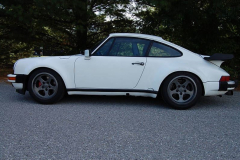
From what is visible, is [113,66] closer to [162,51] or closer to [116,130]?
[162,51]

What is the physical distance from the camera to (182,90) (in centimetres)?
501

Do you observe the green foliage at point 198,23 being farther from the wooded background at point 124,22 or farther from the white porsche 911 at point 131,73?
the white porsche 911 at point 131,73

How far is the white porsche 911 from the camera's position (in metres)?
4.95

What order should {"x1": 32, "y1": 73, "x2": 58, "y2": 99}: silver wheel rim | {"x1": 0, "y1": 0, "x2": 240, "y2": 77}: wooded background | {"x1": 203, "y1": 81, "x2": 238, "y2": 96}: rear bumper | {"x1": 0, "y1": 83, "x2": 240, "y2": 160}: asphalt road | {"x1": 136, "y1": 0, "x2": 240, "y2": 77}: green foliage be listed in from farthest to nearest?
{"x1": 0, "y1": 0, "x2": 240, "y2": 77}: wooded background → {"x1": 136, "y1": 0, "x2": 240, "y2": 77}: green foliage → {"x1": 32, "y1": 73, "x2": 58, "y2": 99}: silver wheel rim → {"x1": 203, "y1": 81, "x2": 238, "y2": 96}: rear bumper → {"x1": 0, "y1": 83, "x2": 240, "y2": 160}: asphalt road

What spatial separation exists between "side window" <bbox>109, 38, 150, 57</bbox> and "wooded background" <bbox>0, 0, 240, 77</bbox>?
2180 millimetres

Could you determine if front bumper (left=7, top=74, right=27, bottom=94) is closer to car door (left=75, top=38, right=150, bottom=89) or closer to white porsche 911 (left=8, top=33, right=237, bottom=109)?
white porsche 911 (left=8, top=33, right=237, bottom=109)

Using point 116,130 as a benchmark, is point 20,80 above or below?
above

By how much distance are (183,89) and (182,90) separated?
0.03m

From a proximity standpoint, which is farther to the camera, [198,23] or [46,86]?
[198,23]

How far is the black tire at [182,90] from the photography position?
4.93 metres

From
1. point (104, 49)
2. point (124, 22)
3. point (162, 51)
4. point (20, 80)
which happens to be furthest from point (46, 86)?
point (124, 22)

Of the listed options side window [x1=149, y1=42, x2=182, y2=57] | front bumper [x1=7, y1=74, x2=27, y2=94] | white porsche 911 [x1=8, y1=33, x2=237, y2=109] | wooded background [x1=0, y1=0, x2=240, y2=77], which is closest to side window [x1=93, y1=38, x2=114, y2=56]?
white porsche 911 [x1=8, y1=33, x2=237, y2=109]

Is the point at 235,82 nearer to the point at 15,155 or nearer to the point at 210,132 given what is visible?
the point at 210,132

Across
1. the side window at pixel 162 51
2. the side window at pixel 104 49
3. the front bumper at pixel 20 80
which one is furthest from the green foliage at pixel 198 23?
the front bumper at pixel 20 80
